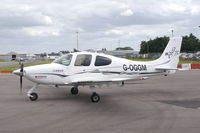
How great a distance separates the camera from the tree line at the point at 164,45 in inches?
4144

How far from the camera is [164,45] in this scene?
10931 centimetres

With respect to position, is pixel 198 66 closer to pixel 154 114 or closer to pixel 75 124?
pixel 154 114

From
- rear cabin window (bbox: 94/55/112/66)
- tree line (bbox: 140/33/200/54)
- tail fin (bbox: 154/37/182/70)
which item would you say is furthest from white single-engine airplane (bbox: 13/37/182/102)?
tree line (bbox: 140/33/200/54)

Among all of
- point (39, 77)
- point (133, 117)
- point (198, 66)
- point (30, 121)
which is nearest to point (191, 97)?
point (133, 117)

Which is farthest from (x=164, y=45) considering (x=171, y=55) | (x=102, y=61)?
(x=102, y=61)

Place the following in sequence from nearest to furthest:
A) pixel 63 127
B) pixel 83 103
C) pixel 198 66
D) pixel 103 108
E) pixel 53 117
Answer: pixel 63 127, pixel 53 117, pixel 103 108, pixel 83 103, pixel 198 66

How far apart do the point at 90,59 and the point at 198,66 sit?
1023 inches

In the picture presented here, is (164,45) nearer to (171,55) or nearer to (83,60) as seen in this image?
(171,55)

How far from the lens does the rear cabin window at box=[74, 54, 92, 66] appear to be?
11.6 meters

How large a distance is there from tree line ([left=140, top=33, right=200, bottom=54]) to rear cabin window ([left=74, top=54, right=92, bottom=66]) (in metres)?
99.5

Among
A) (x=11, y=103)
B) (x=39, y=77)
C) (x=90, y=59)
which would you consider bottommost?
(x=11, y=103)

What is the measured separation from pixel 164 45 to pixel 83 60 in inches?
3994

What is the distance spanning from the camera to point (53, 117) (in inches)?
327

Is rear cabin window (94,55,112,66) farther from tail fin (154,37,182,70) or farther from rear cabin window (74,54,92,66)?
tail fin (154,37,182,70)
